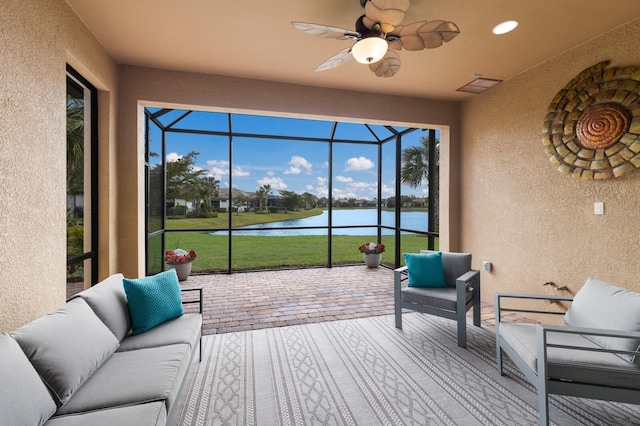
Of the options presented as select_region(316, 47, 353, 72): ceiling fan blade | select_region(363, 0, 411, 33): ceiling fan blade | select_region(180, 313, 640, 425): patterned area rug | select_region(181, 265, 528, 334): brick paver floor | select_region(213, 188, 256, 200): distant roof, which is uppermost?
select_region(363, 0, 411, 33): ceiling fan blade

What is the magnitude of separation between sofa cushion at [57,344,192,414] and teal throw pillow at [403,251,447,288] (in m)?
2.41

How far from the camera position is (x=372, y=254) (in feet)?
21.1

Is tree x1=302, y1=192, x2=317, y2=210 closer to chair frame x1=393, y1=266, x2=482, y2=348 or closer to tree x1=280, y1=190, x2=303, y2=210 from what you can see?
tree x1=280, y1=190, x2=303, y2=210

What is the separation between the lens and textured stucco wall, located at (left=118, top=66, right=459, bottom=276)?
3.40 metres

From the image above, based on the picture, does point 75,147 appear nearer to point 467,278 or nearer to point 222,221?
point 222,221

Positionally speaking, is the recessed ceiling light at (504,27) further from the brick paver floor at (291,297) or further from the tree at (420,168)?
the brick paver floor at (291,297)

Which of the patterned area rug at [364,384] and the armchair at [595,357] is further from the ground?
the armchair at [595,357]

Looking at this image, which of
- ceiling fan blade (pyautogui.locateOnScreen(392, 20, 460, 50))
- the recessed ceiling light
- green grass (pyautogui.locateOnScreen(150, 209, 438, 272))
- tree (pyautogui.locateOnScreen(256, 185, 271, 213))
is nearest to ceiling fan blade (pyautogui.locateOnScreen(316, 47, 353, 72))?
ceiling fan blade (pyautogui.locateOnScreen(392, 20, 460, 50))

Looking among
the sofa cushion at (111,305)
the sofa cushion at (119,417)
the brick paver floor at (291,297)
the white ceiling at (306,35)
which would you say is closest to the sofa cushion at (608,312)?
the brick paver floor at (291,297)

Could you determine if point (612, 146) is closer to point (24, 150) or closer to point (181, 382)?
point (181, 382)

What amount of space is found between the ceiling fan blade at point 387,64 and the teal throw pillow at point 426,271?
1.99 m

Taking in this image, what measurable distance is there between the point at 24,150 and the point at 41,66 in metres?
0.63

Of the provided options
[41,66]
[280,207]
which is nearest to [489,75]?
[41,66]

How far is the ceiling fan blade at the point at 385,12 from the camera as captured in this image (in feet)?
5.83
